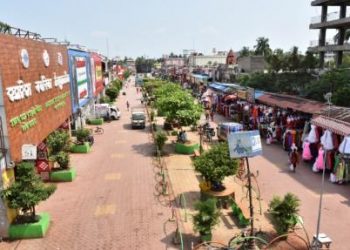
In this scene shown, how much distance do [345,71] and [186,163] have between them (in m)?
16.2

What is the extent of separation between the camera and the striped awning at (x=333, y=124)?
16188 millimetres

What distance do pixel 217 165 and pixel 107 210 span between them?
432 centimetres

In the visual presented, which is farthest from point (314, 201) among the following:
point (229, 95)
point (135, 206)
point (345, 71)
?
point (229, 95)

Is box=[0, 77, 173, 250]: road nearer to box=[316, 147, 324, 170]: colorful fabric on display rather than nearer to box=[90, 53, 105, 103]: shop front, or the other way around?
box=[316, 147, 324, 170]: colorful fabric on display

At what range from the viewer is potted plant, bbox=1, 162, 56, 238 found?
11.5m

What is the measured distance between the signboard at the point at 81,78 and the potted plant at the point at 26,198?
17.4 meters

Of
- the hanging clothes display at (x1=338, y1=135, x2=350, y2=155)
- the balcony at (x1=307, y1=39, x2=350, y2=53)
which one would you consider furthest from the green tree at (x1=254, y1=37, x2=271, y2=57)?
the hanging clothes display at (x1=338, y1=135, x2=350, y2=155)

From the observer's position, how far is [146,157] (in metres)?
22.5

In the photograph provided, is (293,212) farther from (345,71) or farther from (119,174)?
(345,71)

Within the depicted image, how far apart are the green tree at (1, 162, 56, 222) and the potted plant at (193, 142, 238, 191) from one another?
520cm

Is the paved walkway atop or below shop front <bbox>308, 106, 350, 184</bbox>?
below

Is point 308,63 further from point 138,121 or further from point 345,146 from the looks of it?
point 345,146

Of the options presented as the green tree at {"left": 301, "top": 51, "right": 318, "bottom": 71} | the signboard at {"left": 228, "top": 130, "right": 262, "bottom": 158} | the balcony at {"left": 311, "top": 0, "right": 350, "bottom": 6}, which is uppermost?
the balcony at {"left": 311, "top": 0, "right": 350, "bottom": 6}

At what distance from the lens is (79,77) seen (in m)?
29.6
